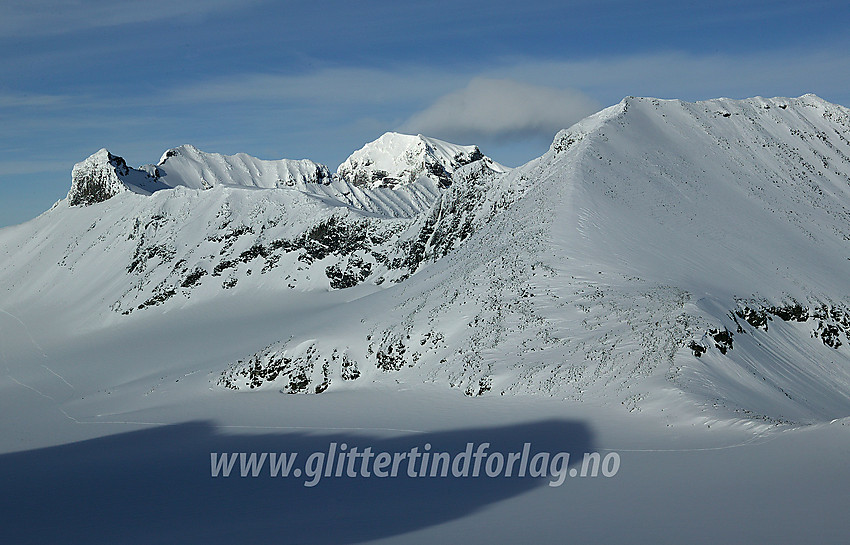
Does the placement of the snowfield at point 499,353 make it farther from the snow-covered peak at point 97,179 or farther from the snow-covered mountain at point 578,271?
the snow-covered peak at point 97,179

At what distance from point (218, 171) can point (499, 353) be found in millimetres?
167820

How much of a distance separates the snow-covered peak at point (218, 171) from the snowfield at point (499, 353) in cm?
9224

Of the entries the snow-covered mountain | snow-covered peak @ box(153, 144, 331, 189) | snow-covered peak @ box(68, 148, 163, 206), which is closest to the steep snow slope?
the snow-covered mountain

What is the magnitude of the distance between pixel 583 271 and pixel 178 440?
2089 cm

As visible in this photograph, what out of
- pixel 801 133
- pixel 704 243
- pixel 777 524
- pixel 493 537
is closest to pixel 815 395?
pixel 704 243

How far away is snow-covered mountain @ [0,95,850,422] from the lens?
2511 cm

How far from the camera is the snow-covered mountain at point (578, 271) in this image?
2511 centimetres

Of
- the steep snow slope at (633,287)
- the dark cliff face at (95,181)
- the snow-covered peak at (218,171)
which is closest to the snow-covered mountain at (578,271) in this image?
the steep snow slope at (633,287)

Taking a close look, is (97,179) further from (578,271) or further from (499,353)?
(499,353)

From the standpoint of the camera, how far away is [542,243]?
3597 cm

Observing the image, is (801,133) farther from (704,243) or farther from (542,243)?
(542,243)

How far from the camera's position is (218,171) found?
179625mm

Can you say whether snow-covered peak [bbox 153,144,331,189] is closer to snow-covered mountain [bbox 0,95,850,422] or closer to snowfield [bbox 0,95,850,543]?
snow-covered mountain [bbox 0,95,850,422]

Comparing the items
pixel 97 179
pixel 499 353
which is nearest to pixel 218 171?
pixel 97 179
